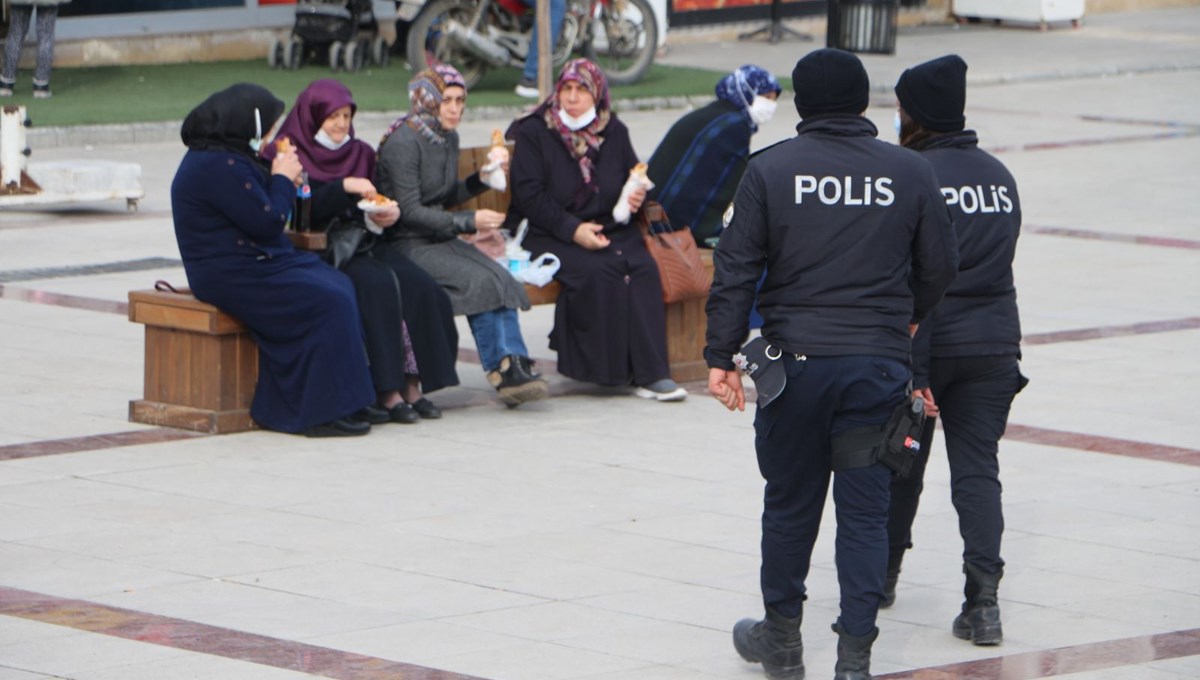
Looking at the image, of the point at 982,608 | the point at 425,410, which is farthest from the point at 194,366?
the point at 982,608

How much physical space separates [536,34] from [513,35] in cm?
34

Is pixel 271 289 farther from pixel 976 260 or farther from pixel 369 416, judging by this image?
pixel 976 260

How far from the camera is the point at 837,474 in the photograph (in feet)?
17.3

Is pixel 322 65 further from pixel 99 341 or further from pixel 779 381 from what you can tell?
pixel 779 381

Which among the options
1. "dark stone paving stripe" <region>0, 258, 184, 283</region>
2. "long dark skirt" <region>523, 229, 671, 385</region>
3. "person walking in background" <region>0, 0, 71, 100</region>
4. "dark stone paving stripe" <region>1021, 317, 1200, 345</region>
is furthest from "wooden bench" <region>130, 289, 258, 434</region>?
"person walking in background" <region>0, 0, 71, 100</region>

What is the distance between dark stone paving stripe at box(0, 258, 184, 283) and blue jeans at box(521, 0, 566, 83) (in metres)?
7.92

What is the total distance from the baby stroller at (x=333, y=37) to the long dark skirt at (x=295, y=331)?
12.8m

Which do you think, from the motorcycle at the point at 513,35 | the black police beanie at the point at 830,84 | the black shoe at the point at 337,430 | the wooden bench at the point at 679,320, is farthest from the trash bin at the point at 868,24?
the black police beanie at the point at 830,84

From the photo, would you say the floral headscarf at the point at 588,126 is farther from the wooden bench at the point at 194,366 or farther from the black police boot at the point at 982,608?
the black police boot at the point at 982,608

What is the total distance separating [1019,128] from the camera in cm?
1848

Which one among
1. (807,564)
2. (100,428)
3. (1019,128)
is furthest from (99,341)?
(1019,128)

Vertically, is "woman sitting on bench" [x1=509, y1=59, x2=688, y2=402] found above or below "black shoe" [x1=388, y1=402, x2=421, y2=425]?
above

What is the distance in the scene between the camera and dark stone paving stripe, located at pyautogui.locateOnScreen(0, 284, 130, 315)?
10.6m

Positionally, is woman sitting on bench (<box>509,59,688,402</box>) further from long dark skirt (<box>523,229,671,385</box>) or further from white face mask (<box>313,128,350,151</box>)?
white face mask (<box>313,128,350,151</box>)
